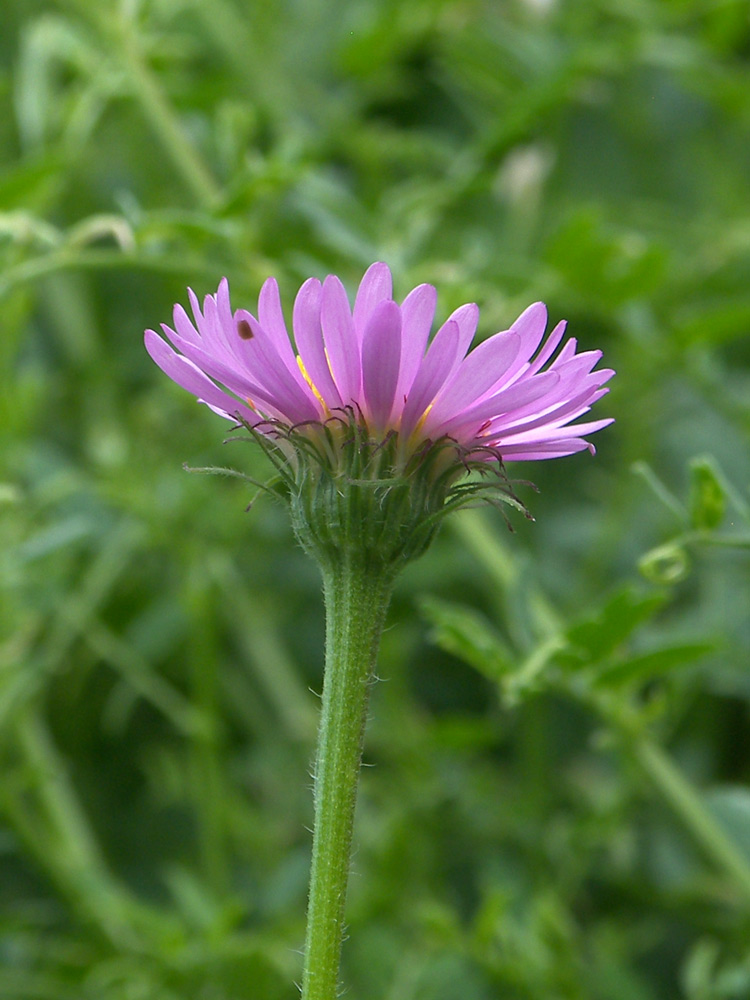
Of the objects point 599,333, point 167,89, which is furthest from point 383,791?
point 167,89

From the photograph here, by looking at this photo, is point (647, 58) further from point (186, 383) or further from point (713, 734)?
point (186, 383)

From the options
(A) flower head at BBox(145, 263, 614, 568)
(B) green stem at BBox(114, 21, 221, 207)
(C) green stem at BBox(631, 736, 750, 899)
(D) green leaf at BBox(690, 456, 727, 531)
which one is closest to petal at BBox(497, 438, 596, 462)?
(A) flower head at BBox(145, 263, 614, 568)

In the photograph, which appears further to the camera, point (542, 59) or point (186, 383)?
point (542, 59)

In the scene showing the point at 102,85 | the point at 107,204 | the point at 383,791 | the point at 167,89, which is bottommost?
the point at 383,791

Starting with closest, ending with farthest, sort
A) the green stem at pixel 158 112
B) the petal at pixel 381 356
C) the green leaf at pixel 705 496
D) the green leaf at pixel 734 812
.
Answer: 1. the petal at pixel 381 356
2. the green leaf at pixel 705 496
3. the green leaf at pixel 734 812
4. the green stem at pixel 158 112

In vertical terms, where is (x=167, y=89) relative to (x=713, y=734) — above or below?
above

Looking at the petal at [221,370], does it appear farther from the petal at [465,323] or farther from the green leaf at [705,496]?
the green leaf at [705,496]

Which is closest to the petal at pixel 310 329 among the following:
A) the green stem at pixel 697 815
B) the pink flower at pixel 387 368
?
the pink flower at pixel 387 368
